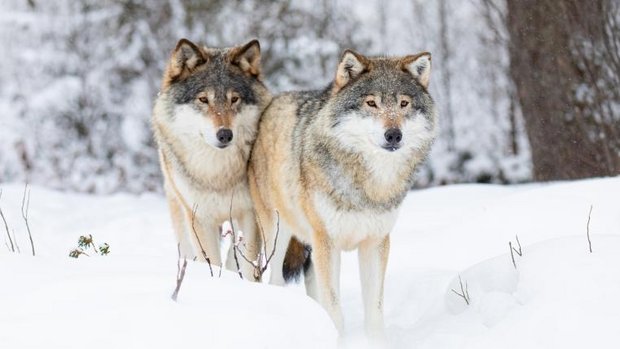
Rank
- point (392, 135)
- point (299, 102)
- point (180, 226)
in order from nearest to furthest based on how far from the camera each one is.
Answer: point (392, 135) < point (299, 102) < point (180, 226)

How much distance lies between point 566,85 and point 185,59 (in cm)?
561

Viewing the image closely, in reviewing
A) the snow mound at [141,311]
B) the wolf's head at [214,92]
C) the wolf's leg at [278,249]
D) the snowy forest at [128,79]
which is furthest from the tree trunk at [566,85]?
the snow mound at [141,311]

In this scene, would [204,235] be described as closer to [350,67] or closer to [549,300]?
[350,67]

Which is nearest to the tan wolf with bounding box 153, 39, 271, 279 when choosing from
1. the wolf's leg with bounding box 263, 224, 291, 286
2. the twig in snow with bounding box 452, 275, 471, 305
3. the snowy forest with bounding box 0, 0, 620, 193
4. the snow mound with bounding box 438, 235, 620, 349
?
the wolf's leg with bounding box 263, 224, 291, 286

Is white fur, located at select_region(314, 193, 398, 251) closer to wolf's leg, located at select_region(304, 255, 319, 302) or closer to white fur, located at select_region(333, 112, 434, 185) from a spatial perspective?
white fur, located at select_region(333, 112, 434, 185)

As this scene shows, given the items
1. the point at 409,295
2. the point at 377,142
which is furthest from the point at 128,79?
the point at 377,142

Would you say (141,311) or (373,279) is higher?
(141,311)

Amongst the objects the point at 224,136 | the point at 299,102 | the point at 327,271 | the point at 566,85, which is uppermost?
the point at 299,102

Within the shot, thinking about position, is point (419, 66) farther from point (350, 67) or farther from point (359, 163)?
point (359, 163)

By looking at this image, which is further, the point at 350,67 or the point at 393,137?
the point at 350,67

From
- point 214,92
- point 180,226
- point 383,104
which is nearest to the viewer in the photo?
point 383,104

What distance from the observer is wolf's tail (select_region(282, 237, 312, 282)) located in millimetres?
5324

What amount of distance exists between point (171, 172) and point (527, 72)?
6.16 metres

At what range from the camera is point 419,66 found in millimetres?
4547
